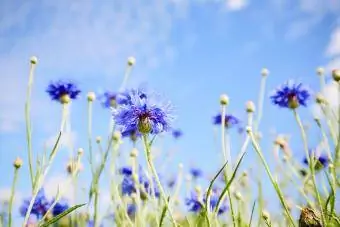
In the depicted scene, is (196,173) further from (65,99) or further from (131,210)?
(65,99)

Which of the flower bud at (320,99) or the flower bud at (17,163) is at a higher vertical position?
the flower bud at (320,99)

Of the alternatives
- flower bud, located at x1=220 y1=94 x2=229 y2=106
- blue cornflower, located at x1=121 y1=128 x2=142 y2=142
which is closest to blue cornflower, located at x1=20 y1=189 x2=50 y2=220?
blue cornflower, located at x1=121 y1=128 x2=142 y2=142

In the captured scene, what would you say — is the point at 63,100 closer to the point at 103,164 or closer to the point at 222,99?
the point at 103,164

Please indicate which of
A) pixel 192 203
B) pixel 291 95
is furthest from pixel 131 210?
pixel 291 95

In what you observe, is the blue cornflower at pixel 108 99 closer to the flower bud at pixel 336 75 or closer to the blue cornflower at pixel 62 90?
the blue cornflower at pixel 62 90

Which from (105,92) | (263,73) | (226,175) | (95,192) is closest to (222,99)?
(226,175)

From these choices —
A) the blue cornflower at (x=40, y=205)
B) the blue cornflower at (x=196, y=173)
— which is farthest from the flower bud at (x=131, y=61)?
the blue cornflower at (x=196, y=173)
